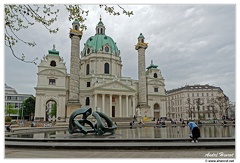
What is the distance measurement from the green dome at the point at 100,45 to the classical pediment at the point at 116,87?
13627 millimetres

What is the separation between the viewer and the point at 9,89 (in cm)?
8156

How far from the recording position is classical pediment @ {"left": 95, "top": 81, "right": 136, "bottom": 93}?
52903 millimetres

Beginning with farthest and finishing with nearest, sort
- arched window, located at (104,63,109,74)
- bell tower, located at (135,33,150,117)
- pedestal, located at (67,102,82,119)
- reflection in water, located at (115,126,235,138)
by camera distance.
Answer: arched window, located at (104,63,109,74)
bell tower, located at (135,33,150,117)
pedestal, located at (67,102,82,119)
reflection in water, located at (115,126,235,138)

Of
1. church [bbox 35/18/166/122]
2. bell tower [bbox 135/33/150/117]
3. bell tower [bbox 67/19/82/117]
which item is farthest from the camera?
bell tower [bbox 135/33/150/117]

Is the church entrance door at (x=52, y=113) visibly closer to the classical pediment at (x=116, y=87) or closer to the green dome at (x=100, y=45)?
the classical pediment at (x=116, y=87)

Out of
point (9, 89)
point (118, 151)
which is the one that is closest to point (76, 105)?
point (118, 151)

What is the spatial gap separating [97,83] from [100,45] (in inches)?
655

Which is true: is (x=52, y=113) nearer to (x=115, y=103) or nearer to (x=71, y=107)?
(x=115, y=103)

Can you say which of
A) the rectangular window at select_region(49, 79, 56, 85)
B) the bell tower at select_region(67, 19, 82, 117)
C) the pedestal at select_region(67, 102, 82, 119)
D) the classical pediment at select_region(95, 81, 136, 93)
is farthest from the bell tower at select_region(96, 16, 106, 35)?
the pedestal at select_region(67, 102, 82, 119)

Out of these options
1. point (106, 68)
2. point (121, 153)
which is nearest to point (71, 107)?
point (106, 68)

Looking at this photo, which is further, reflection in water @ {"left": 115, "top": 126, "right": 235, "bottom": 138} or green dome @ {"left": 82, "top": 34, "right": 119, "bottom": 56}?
green dome @ {"left": 82, "top": 34, "right": 119, "bottom": 56}

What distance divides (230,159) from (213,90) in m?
84.9

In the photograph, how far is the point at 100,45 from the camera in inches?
2495

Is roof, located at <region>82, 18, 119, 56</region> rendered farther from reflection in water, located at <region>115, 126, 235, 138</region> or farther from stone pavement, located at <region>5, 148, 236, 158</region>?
stone pavement, located at <region>5, 148, 236, 158</region>
